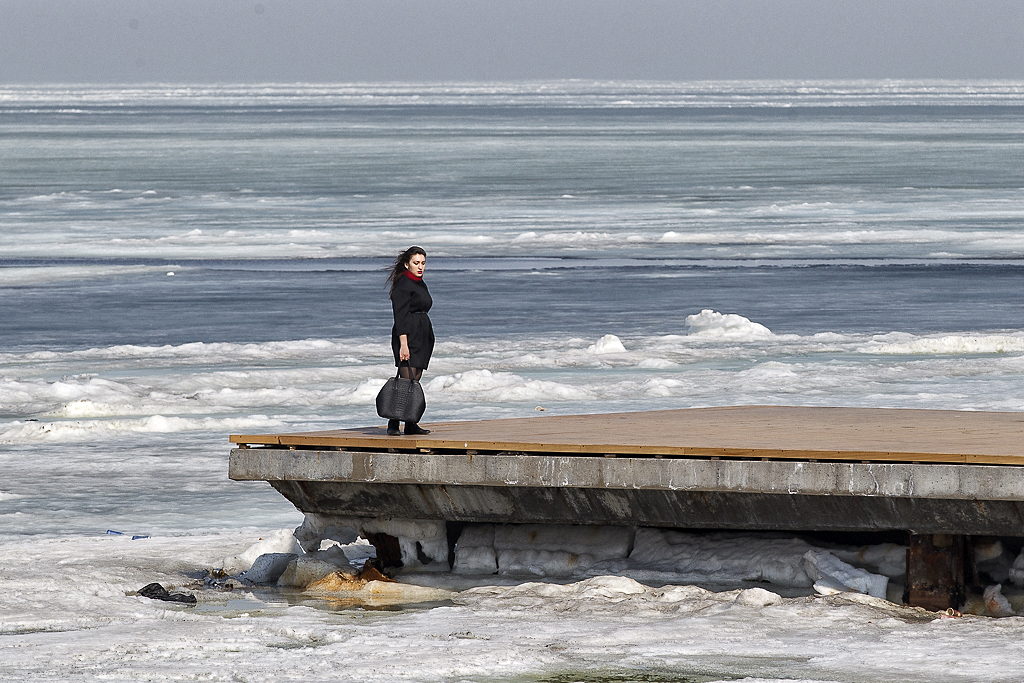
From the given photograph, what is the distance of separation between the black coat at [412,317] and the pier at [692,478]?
0.46 meters

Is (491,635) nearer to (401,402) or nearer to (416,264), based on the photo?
(401,402)

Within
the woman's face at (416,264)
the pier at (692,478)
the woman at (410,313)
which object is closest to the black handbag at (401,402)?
the woman at (410,313)

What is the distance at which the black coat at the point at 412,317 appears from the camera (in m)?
8.69

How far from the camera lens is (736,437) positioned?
877 centimetres

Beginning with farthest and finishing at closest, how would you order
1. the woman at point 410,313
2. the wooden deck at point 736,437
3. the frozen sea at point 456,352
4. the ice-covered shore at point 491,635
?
the woman at point 410,313
the wooden deck at point 736,437
the frozen sea at point 456,352
the ice-covered shore at point 491,635

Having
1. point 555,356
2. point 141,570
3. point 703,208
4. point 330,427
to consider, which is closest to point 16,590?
point 141,570

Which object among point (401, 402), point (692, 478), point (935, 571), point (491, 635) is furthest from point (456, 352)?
point (491, 635)

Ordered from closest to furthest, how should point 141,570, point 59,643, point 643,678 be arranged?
point 643,678, point 59,643, point 141,570

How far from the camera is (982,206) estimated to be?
128 feet

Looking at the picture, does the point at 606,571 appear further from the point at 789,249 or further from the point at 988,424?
the point at 789,249

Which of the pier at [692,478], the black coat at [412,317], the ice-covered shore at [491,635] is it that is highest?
the black coat at [412,317]

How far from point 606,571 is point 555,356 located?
907cm

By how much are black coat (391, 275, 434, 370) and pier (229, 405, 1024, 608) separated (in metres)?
0.46

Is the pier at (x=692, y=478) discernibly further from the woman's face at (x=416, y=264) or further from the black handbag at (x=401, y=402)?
the woman's face at (x=416, y=264)
